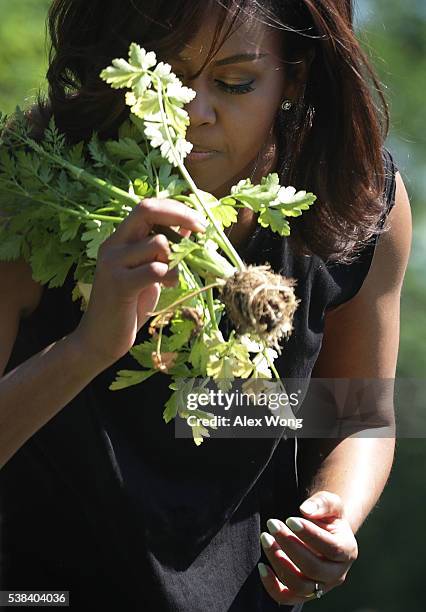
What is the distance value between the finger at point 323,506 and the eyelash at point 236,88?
83 centimetres

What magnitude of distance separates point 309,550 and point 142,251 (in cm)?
81

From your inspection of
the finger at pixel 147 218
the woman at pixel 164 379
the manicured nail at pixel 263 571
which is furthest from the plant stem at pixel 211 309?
the manicured nail at pixel 263 571

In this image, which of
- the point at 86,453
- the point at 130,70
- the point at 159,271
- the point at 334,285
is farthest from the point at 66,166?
the point at 334,285

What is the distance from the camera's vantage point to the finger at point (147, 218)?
1868 mm

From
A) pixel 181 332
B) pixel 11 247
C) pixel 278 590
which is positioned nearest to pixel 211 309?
pixel 181 332

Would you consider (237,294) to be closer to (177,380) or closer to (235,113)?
(177,380)

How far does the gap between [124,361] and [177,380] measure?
1.32 feet

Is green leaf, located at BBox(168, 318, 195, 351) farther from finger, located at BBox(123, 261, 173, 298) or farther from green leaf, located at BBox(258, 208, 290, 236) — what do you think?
green leaf, located at BBox(258, 208, 290, 236)

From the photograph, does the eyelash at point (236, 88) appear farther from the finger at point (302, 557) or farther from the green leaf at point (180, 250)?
the finger at point (302, 557)

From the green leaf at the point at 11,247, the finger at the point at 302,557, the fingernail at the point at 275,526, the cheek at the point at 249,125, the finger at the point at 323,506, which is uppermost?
the cheek at the point at 249,125

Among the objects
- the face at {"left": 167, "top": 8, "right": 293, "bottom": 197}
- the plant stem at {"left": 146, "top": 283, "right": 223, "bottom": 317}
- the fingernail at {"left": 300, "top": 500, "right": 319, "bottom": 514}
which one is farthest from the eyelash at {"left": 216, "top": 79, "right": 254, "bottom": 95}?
the fingernail at {"left": 300, "top": 500, "right": 319, "bottom": 514}

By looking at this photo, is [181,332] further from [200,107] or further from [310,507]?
[310,507]

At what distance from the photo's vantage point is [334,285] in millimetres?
2672

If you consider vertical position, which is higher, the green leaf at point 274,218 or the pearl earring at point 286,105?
the pearl earring at point 286,105
